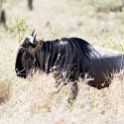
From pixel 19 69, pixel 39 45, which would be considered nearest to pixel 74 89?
pixel 39 45

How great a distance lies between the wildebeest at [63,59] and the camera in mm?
7016

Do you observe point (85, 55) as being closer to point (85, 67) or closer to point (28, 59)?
point (85, 67)

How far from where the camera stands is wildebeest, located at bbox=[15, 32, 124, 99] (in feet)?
23.0

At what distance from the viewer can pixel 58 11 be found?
113ft

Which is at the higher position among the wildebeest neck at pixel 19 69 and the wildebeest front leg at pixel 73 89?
the wildebeest neck at pixel 19 69

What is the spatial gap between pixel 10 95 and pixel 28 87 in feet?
0.84

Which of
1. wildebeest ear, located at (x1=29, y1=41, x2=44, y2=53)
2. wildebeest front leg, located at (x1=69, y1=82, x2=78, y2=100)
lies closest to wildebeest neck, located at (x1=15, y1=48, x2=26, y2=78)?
wildebeest ear, located at (x1=29, y1=41, x2=44, y2=53)

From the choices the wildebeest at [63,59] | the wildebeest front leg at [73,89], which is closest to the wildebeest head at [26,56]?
the wildebeest at [63,59]

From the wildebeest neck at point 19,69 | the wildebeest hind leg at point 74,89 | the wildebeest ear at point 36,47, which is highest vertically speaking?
the wildebeest ear at point 36,47

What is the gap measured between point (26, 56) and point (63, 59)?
48 cm

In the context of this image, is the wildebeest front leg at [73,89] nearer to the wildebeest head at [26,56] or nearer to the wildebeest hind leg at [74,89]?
the wildebeest hind leg at [74,89]

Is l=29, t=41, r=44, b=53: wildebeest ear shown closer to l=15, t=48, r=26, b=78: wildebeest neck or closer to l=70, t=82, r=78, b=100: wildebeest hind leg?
l=15, t=48, r=26, b=78: wildebeest neck

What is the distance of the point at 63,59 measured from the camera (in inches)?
277

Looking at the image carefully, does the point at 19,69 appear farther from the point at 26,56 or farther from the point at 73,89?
the point at 73,89
